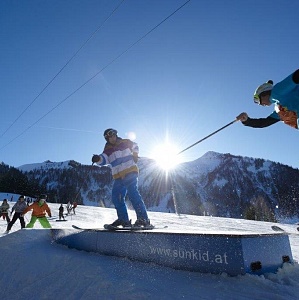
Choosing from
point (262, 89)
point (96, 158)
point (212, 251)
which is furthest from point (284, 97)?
point (96, 158)

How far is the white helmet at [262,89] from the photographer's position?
280 cm

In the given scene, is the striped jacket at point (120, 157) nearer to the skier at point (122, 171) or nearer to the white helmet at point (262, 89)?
the skier at point (122, 171)

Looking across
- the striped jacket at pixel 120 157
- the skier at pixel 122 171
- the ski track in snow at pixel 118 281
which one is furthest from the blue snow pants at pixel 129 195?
the ski track in snow at pixel 118 281

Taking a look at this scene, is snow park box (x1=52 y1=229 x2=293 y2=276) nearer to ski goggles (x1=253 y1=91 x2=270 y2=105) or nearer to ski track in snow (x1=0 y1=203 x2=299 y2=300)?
ski track in snow (x1=0 y1=203 x2=299 y2=300)

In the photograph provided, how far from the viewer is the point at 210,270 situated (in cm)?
262

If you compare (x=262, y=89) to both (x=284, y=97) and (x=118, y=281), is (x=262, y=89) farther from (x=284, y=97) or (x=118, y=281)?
(x=118, y=281)

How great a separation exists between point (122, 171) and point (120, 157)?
283mm

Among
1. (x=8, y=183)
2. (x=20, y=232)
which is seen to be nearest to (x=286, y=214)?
(x=8, y=183)

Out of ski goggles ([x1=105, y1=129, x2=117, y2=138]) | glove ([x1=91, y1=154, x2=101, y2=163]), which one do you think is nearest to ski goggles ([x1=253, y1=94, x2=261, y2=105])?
ski goggles ([x1=105, y1=129, x2=117, y2=138])

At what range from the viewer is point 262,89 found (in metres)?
2.83

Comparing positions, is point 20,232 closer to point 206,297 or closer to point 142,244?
point 142,244

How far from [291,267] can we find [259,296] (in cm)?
70

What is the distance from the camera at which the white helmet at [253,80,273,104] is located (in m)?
2.80

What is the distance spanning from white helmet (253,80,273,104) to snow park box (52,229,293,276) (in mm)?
1406
